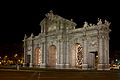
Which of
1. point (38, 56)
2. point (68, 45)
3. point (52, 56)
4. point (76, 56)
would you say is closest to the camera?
point (76, 56)

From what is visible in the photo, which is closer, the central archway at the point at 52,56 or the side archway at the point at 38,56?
the central archway at the point at 52,56

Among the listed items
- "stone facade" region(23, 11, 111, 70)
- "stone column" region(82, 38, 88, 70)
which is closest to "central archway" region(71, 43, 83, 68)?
"stone facade" region(23, 11, 111, 70)

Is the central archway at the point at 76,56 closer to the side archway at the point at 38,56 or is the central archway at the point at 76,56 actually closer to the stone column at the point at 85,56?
the stone column at the point at 85,56

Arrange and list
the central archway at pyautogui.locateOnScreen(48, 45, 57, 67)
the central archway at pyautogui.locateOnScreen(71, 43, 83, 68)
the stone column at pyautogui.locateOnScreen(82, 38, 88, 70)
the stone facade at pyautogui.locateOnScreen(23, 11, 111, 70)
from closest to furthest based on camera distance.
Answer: the stone facade at pyautogui.locateOnScreen(23, 11, 111, 70) < the stone column at pyautogui.locateOnScreen(82, 38, 88, 70) < the central archway at pyautogui.locateOnScreen(71, 43, 83, 68) < the central archway at pyautogui.locateOnScreen(48, 45, 57, 67)

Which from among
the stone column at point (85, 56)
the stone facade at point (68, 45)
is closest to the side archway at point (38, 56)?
the stone facade at point (68, 45)

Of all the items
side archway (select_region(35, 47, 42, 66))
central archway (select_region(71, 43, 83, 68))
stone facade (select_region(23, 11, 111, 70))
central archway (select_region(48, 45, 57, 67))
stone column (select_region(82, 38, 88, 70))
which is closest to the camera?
stone facade (select_region(23, 11, 111, 70))

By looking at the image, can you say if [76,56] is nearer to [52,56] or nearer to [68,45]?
[68,45]

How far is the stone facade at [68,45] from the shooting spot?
148 ft

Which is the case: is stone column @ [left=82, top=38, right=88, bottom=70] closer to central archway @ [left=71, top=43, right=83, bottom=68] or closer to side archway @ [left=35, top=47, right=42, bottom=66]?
central archway @ [left=71, top=43, right=83, bottom=68]

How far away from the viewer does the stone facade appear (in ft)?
148

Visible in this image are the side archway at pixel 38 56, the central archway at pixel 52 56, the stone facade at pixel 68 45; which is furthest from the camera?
the side archway at pixel 38 56

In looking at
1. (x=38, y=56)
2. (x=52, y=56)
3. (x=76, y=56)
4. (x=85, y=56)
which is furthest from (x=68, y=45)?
(x=38, y=56)

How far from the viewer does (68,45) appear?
53.6 metres

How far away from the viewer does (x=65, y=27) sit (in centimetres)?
5500
